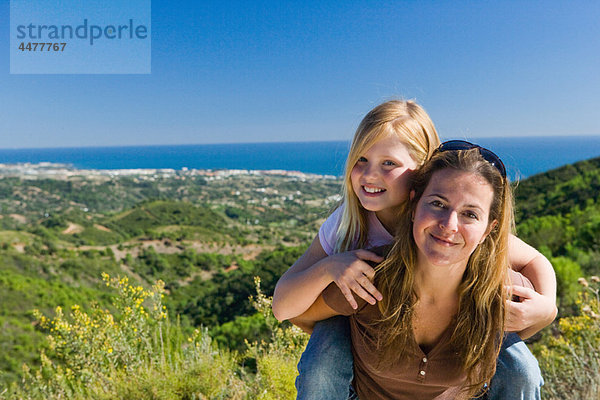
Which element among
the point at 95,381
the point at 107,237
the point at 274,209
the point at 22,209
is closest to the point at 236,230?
the point at 107,237

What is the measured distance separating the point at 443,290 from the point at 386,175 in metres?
0.51

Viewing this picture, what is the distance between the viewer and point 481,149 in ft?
4.91

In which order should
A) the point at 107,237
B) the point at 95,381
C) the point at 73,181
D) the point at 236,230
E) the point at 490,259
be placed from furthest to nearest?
the point at 73,181 < the point at 236,230 < the point at 107,237 < the point at 95,381 < the point at 490,259

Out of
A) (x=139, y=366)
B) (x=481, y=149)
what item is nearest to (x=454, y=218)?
(x=481, y=149)

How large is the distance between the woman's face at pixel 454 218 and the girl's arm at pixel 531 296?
0.99 ft

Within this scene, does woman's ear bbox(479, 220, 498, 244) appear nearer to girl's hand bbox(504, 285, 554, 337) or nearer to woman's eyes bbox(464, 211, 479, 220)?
woman's eyes bbox(464, 211, 479, 220)

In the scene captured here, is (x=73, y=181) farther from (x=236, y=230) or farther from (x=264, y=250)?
(x=264, y=250)

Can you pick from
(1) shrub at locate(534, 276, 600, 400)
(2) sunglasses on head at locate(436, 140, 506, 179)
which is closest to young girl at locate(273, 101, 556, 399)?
(2) sunglasses on head at locate(436, 140, 506, 179)

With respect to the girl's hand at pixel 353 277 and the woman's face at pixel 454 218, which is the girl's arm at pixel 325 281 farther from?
the woman's face at pixel 454 218

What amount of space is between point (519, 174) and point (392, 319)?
79 cm

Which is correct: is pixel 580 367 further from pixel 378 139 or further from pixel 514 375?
pixel 378 139

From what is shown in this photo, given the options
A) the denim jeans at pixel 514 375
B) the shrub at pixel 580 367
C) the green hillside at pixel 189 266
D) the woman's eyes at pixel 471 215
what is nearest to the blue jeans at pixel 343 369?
the denim jeans at pixel 514 375

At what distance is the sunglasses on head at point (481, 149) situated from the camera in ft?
4.80

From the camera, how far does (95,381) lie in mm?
2594
